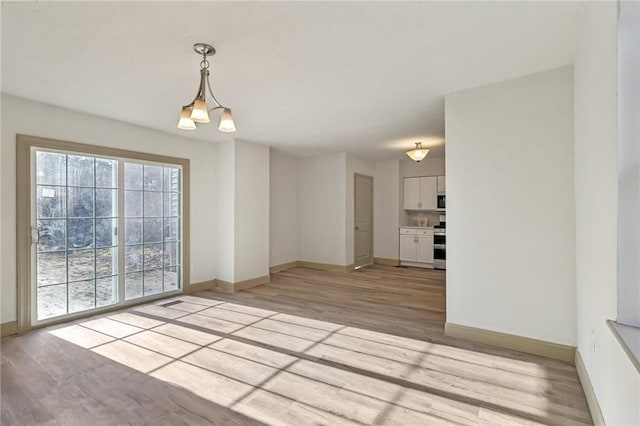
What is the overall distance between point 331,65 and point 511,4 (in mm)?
1295

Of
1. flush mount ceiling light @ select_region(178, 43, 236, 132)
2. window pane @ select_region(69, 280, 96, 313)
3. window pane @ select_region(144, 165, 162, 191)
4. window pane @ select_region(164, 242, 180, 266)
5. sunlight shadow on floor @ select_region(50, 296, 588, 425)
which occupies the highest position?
flush mount ceiling light @ select_region(178, 43, 236, 132)

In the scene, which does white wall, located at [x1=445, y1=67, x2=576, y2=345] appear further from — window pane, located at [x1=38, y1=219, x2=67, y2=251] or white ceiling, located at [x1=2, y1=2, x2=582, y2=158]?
window pane, located at [x1=38, y1=219, x2=67, y2=251]

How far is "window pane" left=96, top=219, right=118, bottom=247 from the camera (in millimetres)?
4102

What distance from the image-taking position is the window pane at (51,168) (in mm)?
3600

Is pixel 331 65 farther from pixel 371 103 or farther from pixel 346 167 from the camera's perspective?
pixel 346 167

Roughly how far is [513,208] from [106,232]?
189 inches

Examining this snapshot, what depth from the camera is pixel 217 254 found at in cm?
553

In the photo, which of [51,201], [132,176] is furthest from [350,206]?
[51,201]

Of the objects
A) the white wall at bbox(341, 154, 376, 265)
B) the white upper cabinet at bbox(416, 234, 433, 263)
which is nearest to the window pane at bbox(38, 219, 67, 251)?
the white wall at bbox(341, 154, 376, 265)

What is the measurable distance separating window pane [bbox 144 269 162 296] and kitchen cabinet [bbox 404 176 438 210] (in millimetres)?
5552

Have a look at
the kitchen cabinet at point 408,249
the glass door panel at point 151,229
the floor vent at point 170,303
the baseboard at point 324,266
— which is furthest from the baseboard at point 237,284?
the kitchen cabinet at point 408,249

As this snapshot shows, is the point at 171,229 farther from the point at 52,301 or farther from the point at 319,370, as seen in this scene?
the point at 319,370

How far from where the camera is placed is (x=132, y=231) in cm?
447

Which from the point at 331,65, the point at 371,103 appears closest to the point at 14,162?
the point at 331,65
